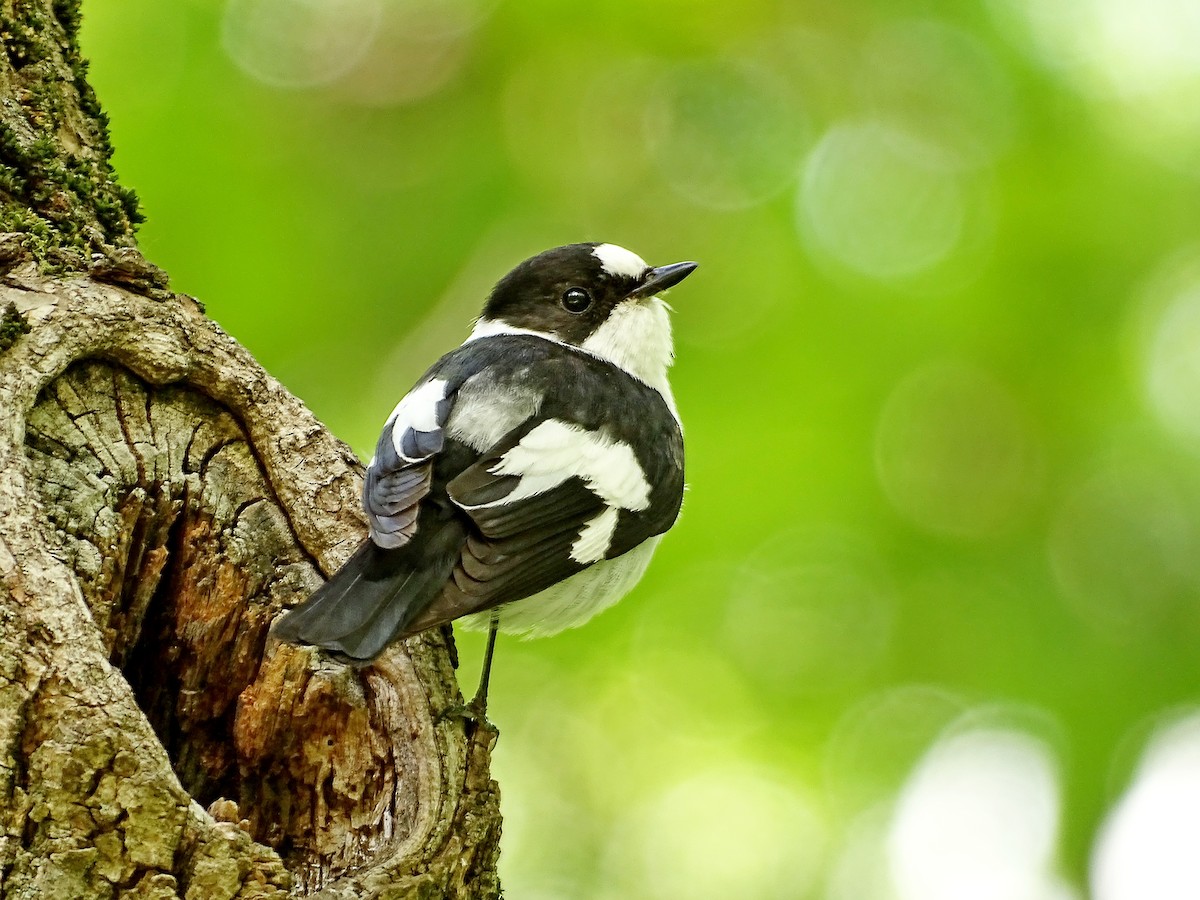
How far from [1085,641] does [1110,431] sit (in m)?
0.86

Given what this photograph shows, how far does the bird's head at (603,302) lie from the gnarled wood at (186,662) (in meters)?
1.44

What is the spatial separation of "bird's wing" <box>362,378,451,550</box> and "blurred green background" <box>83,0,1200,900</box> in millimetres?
1613

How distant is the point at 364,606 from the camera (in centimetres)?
259

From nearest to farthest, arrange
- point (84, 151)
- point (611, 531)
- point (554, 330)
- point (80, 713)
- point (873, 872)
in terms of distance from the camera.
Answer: point (80, 713) → point (84, 151) → point (611, 531) → point (554, 330) → point (873, 872)

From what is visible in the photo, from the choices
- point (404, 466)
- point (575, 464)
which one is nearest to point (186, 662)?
point (404, 466)

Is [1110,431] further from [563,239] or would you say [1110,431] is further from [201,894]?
[201,894]

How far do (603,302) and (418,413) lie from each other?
1191mm

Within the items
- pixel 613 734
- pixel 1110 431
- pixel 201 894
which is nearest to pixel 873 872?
pixel 613 734

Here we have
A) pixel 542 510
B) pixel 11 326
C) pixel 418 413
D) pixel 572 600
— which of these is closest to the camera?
pixel 11 326

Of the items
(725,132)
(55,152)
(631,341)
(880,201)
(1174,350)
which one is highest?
(725,132)

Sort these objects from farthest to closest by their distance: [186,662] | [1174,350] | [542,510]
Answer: [1174,350] < [542,510] < [186,662]

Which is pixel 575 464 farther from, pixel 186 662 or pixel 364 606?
pixel 186 662

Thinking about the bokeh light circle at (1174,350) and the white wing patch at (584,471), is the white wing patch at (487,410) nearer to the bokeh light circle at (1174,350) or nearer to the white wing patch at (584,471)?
the white wing patch at (584,471)

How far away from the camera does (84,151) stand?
3.27 meters
